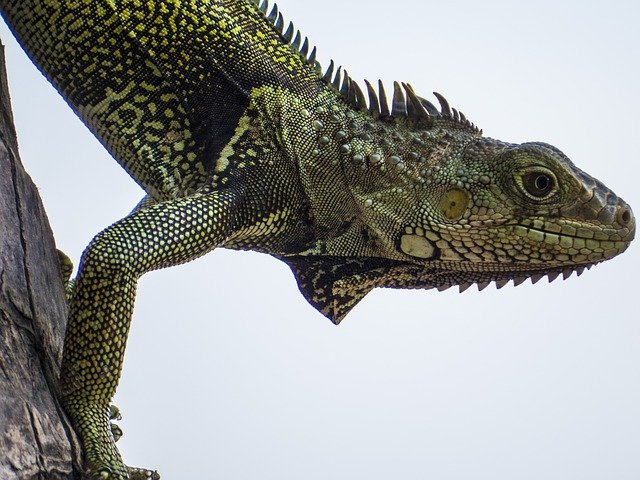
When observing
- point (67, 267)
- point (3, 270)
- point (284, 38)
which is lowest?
point (3, 270)

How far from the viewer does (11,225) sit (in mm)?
6039

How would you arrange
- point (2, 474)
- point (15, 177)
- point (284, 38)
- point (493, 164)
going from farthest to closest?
point (284, 38) < point (493, 164) < point (15, 177) < point (2, 474)

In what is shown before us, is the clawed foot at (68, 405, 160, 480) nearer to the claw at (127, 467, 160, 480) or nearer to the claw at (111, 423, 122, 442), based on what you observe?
the claw at (127, 467, 160, 480)

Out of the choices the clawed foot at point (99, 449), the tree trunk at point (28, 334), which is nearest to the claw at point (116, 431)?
the clawed foot at point (99, 449)

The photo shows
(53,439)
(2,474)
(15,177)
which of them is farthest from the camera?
(15,177)

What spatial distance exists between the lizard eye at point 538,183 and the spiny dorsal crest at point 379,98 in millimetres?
809

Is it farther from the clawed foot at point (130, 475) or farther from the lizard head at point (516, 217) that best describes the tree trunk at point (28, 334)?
the lizard head at point (516, 217)

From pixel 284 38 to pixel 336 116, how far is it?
0.76 meters

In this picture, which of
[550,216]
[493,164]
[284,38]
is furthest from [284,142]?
[550,216]

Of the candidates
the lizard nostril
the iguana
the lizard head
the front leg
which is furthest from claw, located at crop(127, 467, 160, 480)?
the lizard nostril

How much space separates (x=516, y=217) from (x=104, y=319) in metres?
2.78

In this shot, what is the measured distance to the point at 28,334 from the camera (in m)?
5.76

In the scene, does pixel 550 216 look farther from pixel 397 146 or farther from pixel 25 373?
pixel 25 373

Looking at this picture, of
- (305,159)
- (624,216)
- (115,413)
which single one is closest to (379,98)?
(305,159)
